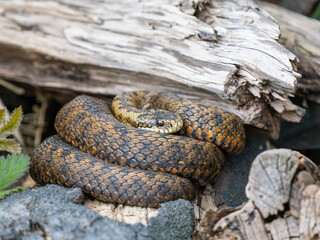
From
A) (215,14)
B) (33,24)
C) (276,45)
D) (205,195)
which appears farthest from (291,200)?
(33,24)

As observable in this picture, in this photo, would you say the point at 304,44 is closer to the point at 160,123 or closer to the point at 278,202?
the point at 160,123

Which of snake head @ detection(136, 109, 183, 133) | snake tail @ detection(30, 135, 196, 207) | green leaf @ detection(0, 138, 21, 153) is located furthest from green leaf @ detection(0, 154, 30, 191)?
snake head @ detection(136, 109, 183, 133)

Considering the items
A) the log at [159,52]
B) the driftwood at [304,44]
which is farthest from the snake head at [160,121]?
the driftwood at [304,44]

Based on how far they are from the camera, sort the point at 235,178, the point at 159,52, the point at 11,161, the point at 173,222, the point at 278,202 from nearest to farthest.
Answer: the point at 278,202
the point at 173,222
the point at 11,161
the point at 235,178
the point at 159,52

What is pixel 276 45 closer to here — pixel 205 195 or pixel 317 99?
pixel 317 99

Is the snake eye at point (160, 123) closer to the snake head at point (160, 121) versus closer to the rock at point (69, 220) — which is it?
the snake head at point (160, 121)

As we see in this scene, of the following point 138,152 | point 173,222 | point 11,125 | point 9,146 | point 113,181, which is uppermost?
point 138,152

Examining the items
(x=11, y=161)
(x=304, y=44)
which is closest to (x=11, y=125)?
(x=11, y=161)
